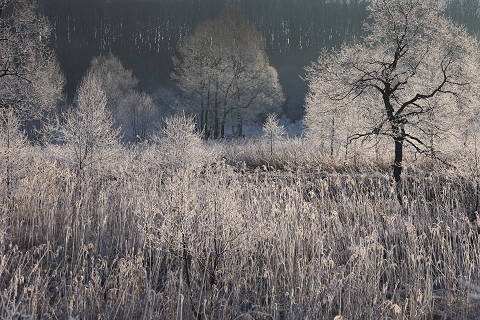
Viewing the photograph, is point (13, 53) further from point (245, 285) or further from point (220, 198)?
point (245, 285)

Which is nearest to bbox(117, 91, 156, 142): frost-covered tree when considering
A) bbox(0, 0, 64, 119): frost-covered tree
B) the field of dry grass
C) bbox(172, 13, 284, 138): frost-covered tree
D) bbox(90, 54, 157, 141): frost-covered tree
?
bbox(90, 54, 157, 141): frost-covered tree

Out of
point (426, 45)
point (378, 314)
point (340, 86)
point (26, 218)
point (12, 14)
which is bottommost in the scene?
point (378, 314)

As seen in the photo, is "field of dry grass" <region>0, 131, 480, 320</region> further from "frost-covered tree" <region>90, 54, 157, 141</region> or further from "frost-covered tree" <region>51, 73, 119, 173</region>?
"frost-covered tree" <region>90, 54, 157, 141</region>

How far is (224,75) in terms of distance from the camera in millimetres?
29031

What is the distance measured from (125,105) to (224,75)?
25.6 ft

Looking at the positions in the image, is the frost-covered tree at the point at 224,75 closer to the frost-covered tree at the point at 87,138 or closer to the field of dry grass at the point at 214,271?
the frost-covered tree at the point at 87,138

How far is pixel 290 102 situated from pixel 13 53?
35.6 m

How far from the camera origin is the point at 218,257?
4.18m

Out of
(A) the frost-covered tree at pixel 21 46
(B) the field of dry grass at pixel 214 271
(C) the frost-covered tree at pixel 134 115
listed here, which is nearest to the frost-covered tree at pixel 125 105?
(C) the frost-covered tree at pixel 134 115

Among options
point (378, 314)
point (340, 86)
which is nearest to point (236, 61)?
point (340, 86)

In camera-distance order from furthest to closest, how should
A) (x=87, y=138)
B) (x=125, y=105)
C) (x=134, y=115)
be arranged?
1. (x=134, y=115)
2. (x=125, y=105)
3. (x=87, y=138)

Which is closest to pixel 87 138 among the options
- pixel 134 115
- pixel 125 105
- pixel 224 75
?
pixel 224 75

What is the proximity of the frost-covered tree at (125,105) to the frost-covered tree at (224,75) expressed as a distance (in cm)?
360

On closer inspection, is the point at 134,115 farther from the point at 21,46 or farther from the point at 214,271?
the point at 214,271
